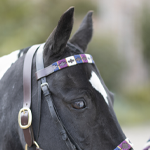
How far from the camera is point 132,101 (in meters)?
11.3

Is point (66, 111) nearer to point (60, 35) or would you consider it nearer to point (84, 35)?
point (60, 35)

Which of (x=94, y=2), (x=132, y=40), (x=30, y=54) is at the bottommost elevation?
(x=30, y=54)

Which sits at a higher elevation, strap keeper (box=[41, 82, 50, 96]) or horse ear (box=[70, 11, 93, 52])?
horse ear (box=[70, 11, 93, 52])

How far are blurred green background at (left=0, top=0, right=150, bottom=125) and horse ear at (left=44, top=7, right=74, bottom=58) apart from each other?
774 centimetres

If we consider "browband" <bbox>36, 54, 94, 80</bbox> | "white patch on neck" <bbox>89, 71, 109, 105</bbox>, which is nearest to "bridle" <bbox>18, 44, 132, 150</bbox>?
"browband" <bbox>36, 54, 94, 80</bbox>

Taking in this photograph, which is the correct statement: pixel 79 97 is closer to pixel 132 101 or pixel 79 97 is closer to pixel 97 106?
pixel 97 106

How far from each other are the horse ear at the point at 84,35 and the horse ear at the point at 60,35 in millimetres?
429

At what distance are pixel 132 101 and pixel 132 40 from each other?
5.82 m

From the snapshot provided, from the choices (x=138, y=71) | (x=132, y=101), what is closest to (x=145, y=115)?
(x=132, y=101)

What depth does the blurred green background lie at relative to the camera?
33.7ft

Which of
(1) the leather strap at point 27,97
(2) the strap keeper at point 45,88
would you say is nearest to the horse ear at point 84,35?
(1) the leather strap at point 27,97

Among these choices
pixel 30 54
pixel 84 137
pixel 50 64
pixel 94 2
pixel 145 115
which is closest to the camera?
pixel 84 137

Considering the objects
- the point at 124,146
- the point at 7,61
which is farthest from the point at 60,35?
→ the point at 124,146

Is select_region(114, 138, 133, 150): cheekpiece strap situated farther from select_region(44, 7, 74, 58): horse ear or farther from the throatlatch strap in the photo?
select_region(44, 7, 74, 58): horse ear
